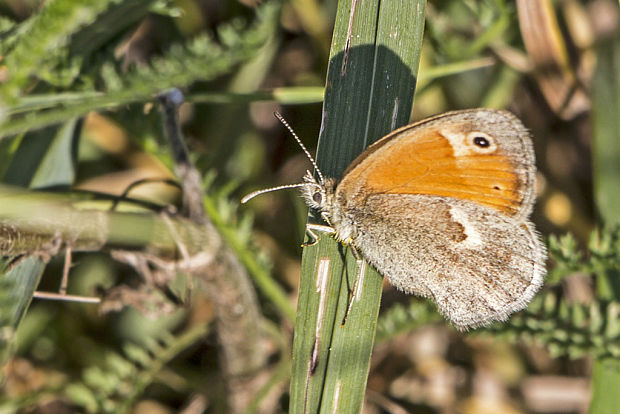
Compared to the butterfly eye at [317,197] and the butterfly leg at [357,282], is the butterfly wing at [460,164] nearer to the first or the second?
the butterfly eye at [317,197]

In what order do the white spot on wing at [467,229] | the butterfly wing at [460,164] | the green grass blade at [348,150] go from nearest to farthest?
1. the green grass blade at [348,150]
2. the butterfly wing at [460,164]
3. the white spot on wing at [467,229]

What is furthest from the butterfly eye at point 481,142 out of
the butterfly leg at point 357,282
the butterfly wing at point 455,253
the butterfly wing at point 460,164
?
the butterfly leg at point 357,282

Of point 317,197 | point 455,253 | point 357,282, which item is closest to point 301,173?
point 317,197

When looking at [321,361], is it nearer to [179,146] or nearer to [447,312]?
[447,312]

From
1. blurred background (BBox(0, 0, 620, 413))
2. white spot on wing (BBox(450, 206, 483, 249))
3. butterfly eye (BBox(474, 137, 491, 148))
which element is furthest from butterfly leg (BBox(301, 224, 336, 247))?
blurred background (BBox(0, 0, 620, 413))

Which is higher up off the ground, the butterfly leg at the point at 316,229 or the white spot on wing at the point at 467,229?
the white spot on wing at the point at 467,229

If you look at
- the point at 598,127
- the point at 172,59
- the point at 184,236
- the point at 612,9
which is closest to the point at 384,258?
the point at 184,236

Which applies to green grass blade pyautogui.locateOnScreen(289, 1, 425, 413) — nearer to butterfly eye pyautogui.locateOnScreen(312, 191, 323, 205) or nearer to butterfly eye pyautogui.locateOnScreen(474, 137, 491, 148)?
butterfly eye pyautogui.locateOnScreen(312, 191, 323, 205)

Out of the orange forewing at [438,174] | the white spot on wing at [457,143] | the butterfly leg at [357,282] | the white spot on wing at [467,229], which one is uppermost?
the white spot on wing at [457,143]
